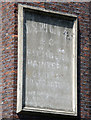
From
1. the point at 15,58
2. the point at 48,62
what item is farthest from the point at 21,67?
the point at 48,62

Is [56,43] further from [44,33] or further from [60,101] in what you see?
[60,101]

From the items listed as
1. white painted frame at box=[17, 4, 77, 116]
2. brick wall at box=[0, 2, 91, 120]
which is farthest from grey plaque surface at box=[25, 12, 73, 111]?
brick wall at box=[0, 2, 91, 120]

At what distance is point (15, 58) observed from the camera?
13.4 m

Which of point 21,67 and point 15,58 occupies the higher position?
point 15,58

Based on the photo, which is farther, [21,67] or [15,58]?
[15,58]

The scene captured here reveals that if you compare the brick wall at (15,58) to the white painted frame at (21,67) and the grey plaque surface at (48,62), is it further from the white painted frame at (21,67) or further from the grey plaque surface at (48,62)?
the grey plaque surface at (48,62)

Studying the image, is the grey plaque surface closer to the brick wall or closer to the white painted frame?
the white painted frame

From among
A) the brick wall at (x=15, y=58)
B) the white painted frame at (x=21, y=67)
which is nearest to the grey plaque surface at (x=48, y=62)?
the white painted frame at (x=21, y=67)

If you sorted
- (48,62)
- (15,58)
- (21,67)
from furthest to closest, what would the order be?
1. (48,62)
2. (15,58)
3. (21,67)

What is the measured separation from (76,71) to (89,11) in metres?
1.77

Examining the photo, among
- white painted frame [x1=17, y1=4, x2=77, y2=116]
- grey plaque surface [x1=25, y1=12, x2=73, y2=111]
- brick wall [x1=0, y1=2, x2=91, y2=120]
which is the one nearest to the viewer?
white painted frame [x1=17, y1=4, x2=77, y2=116]

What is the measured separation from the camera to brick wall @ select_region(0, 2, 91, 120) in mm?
13242

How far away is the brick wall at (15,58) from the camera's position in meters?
13.2

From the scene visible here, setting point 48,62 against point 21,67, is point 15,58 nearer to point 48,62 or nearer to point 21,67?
point 21,67
